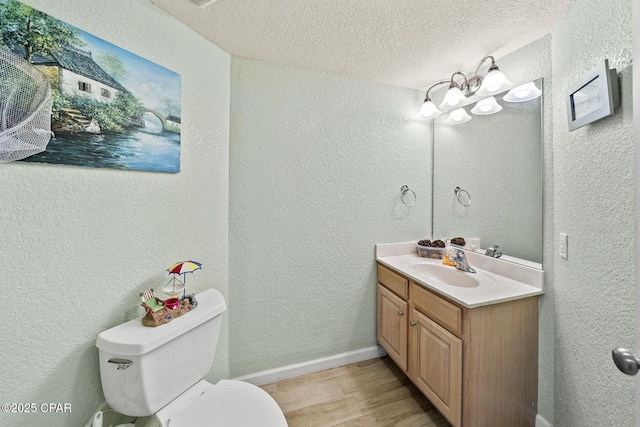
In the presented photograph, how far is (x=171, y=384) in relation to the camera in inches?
39.1

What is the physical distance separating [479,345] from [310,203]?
123 cm

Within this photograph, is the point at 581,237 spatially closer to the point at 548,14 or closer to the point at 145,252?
the point at 548,14

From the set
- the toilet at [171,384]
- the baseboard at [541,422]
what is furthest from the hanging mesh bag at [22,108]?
the baseboard at [541,422]

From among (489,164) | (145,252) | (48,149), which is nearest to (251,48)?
(48,149)

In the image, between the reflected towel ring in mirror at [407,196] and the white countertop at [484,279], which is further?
the reflected towel ring in mirror at [407,196]

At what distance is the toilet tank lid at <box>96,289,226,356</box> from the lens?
2.90 feet

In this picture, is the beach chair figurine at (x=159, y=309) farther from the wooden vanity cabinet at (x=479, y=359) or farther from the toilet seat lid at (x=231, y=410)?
the wooden vanity cabinet at (x=479, y=359)

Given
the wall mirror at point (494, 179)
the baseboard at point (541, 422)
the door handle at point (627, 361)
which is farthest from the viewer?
the wall mirror at point (494, 179)

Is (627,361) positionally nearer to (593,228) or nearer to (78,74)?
(593,228)

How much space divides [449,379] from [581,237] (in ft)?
2.97

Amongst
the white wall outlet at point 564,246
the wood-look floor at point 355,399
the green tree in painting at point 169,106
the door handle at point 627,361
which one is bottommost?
the wood-look floor at point 355,399

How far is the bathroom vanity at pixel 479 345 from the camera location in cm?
114

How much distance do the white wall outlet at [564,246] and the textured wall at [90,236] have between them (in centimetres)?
185

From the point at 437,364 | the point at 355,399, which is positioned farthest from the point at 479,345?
the point at 355,399
